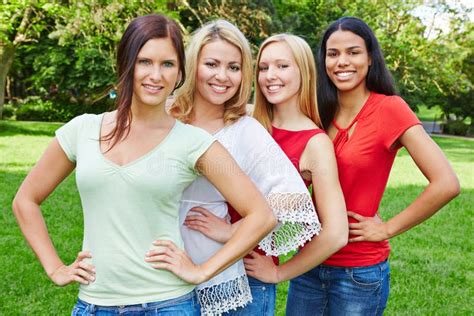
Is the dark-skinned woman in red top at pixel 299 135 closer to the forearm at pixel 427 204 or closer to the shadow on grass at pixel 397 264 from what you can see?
the forearm at pixel 427 204

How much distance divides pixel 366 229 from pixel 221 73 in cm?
87

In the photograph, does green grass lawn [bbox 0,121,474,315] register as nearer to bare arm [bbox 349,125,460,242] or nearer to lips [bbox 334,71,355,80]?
bare arm [bbox 349,125,460,242]

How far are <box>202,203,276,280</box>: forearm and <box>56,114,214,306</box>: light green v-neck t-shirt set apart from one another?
0.13 m

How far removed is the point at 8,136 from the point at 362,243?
15849 mm

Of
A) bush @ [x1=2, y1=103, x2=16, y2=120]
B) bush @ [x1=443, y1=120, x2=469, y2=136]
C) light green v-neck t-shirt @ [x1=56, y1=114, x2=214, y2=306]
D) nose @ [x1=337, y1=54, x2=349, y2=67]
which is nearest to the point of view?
light green v-neck t-shirt @ [x1=56, y1=114, x2=214, y2=306]

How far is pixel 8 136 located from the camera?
653 inches

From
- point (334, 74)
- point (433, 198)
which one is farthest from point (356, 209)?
point (334, 74)

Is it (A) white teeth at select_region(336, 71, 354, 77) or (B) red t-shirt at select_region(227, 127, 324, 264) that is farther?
(A) white teeth at select_region(336, 71, 354, 77)

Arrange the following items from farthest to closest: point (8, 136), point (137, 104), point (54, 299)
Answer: point (8, 136) → point (54, 299) → point (137, 104)

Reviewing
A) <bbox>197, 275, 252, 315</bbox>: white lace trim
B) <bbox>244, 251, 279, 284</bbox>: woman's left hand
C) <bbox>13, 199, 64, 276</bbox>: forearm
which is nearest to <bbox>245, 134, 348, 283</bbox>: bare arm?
<bbox>244, 251, 279, 284</bbox>: woman's left hand

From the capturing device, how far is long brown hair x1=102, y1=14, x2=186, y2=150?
1.91m

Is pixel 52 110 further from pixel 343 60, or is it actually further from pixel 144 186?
pixel 144 186

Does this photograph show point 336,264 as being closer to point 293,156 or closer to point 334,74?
point 293,156

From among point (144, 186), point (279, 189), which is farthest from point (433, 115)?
point (144, 186)
